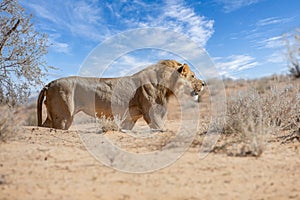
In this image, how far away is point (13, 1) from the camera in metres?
7.66

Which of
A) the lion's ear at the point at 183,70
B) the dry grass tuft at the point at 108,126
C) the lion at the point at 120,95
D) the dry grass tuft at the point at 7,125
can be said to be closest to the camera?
the dry grass tuft at the point at 7,125

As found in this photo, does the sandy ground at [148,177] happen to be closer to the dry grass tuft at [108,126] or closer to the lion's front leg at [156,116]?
the dry grass tuft at [108,126]

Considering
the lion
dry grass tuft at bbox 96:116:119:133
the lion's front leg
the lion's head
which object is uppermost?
the lion's head

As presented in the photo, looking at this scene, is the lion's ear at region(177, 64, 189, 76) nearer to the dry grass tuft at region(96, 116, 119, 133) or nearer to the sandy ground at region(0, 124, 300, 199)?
the dry grass tuft at region(96, 116, 119, 133)

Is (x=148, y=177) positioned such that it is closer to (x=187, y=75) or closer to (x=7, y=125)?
(x=7, y=125)

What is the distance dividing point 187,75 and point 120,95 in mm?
1992

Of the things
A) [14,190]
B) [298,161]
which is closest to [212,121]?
[298,161]

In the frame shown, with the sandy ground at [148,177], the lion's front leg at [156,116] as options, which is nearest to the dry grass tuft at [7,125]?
the sandy ground at [148,177]

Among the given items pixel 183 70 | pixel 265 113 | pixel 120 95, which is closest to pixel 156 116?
pixel 120 95

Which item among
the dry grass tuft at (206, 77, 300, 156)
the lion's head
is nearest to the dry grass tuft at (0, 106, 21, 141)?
the dry grass tuft at (206, 77, 300, 156)

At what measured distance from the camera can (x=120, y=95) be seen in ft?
25.5

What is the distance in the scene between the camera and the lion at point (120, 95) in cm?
735

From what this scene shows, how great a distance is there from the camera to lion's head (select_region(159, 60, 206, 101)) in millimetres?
8039

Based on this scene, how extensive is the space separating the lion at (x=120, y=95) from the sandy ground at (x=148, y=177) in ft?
8.58
